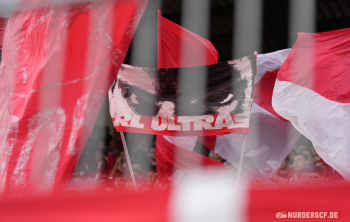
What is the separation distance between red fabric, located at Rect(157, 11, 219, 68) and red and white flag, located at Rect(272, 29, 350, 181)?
4.24ft

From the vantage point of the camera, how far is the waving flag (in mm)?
3104

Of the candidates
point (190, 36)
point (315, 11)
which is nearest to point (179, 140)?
point (190, 36)

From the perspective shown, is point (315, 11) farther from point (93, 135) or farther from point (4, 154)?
point (4, 154)

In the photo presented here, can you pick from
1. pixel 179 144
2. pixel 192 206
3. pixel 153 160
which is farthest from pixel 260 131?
pixel 192 206

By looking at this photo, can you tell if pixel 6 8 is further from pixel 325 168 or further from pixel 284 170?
pixel 284 170

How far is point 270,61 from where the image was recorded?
13.1 feet

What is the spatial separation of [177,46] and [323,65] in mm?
1671

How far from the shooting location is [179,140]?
4.02m

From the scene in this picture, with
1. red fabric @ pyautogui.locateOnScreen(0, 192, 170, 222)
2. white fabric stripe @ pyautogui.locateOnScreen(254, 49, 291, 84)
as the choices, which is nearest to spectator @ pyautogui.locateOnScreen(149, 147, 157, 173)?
white fabric stripe @ pyautogui.locateOnScreen(254, 49, 291, 84)

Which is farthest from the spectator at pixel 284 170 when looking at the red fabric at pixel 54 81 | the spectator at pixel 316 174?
the red fabric at pixel 54 81

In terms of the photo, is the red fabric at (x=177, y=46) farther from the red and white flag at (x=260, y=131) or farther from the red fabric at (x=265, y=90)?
the red fabric at (x=265, y=90)

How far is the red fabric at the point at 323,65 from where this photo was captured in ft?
9.17

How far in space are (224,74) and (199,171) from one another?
1.07 m


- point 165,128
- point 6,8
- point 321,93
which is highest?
point 6,8
